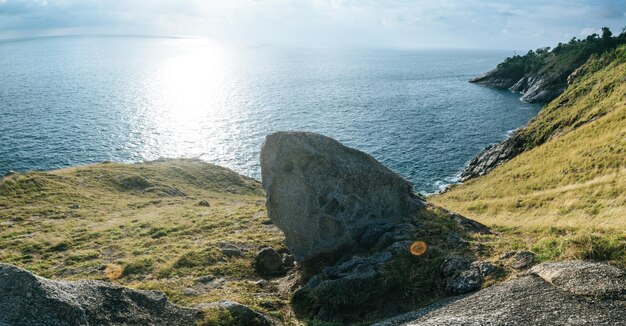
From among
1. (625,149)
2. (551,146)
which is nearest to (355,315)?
(625,149)

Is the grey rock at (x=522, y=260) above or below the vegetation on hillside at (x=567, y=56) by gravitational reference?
below

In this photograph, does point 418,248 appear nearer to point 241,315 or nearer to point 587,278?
point 587,278

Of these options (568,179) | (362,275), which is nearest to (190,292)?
(362,275)

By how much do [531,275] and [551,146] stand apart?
2485 inches

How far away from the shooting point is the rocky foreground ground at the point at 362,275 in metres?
13.2

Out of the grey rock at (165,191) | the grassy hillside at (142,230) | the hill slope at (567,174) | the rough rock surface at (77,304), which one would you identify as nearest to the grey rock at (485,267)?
the hill slope at (567,174)

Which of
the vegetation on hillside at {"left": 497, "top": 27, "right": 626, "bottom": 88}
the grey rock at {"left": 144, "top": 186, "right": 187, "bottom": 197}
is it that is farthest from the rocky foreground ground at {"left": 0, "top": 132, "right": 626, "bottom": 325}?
the vegetation on hillside at {"left": 497, "top": 27, "right": 626, "bottom": 88}

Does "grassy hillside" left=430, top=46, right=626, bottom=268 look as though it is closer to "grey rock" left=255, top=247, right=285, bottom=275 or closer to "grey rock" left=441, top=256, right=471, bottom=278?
"grey rock" left=441, top=256, right=471, bottom=278

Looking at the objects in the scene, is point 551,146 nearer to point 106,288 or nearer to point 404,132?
point 404,132

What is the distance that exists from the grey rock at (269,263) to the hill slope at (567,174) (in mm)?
17934

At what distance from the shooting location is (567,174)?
52.6m

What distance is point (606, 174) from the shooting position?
151ft

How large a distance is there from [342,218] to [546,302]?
1323 cm

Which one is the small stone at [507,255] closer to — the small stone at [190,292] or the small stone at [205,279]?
the small stone at [190,292]
